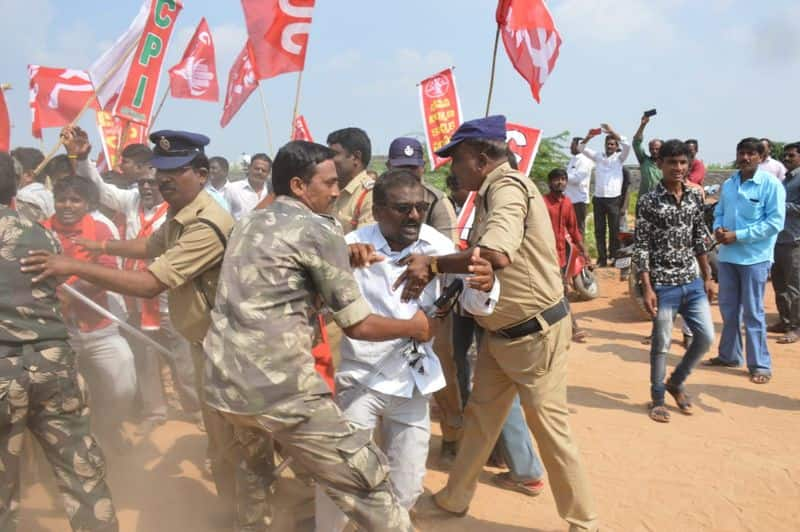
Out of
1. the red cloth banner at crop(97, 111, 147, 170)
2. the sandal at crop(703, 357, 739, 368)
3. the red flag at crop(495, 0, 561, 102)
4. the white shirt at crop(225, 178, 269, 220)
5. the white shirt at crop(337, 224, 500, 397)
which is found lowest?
the sandal at crop(703, 357, 739, 368)

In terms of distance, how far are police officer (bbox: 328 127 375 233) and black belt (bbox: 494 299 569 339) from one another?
50.9 inches

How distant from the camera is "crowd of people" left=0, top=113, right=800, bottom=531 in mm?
2322

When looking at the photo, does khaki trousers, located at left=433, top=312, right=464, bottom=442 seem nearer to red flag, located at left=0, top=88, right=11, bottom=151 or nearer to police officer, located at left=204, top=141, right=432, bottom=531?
police officer, located at left=204, top=141, right=432, bottom=531

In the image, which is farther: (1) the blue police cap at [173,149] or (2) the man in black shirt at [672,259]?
(2) the man in black shirt at [672,259]

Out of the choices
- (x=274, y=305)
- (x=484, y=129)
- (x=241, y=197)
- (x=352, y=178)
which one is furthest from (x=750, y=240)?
(x=241, y=197)

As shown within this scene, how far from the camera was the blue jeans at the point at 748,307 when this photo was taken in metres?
5.67

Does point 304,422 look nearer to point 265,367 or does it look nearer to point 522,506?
point 265,367

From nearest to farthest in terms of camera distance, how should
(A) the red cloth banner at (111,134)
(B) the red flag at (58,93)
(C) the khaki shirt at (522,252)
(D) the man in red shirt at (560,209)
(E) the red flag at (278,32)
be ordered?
(C) the khaki shirt at (522,252) → (E) the red flag at (278,32) → (B) the red flag at (58,93) → (A) the red cloth banner at (111,134) → (D) the man in red shirt at (560,209)

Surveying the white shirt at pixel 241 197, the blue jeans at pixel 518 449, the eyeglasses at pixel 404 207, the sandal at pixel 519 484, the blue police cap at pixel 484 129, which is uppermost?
the blue police cap at pixel 484 129

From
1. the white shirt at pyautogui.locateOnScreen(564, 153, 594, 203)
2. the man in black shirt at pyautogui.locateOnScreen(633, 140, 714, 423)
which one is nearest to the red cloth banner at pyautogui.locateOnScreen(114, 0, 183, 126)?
the man in black shirt at pyautogui.locateOnScreen(633, 140, 714, 423)

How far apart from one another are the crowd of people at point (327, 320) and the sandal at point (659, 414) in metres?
0.57

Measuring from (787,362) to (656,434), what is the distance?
258cm

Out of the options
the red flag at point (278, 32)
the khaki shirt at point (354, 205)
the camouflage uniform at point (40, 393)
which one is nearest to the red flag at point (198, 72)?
the red flag at point (278, 32)

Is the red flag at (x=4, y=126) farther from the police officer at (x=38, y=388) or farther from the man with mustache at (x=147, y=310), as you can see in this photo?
the police officer at (x=38, y=388)
